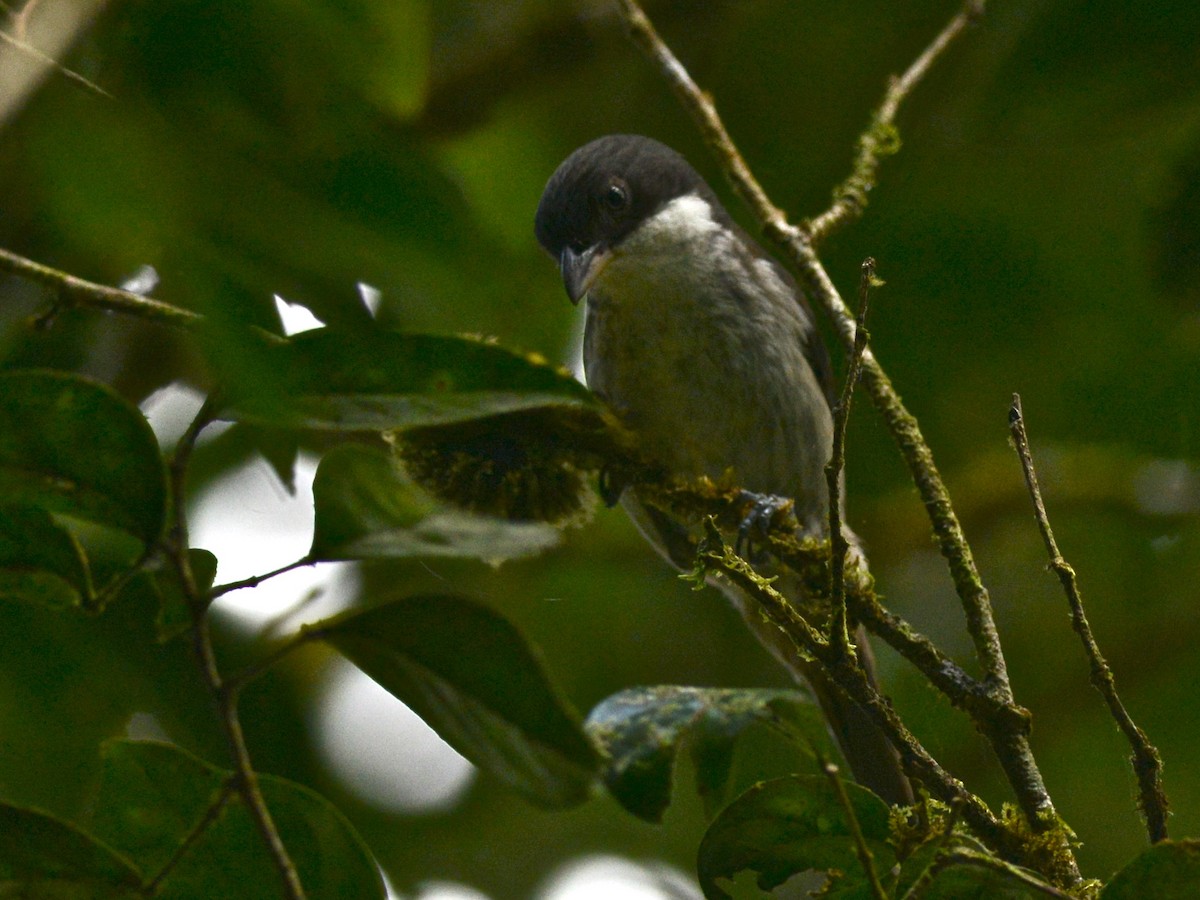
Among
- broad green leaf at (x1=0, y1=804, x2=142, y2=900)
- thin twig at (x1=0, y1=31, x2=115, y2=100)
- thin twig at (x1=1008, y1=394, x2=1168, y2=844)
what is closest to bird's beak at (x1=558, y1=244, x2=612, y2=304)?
thin twig at (x1=1008, y1=394, x2=1168, y2=844)

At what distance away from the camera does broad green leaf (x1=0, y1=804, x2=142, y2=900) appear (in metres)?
1.30

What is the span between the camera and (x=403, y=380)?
1.25 m

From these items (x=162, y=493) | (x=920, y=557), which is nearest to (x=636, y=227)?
(x=920, y=557)

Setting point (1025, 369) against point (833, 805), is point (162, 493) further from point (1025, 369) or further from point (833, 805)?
point (1025, 369)

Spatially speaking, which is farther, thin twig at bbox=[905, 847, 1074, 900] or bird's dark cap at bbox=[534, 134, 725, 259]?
bird's dark cap at bbox=[534, 134, 725, 259]

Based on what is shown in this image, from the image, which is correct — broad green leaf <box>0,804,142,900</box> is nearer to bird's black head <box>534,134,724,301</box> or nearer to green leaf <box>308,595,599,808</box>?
green leaf <box>308,595,599,808</box>

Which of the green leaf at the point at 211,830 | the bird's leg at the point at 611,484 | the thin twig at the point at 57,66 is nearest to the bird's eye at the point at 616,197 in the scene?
the bird's leg at the point at 611,484

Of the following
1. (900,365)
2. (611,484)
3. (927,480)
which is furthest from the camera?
(900,365)

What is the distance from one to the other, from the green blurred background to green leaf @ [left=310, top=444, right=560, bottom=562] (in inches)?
43.6

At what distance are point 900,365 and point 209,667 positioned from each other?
293 cm

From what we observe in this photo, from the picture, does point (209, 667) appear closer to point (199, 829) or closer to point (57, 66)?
point (199, 829)

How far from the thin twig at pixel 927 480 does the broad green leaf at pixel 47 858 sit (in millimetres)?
1136

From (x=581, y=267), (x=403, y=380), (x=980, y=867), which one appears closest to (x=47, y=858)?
(x=403, y=380)

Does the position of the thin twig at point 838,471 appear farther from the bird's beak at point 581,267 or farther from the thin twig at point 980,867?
the bird's beak at point 581,267
